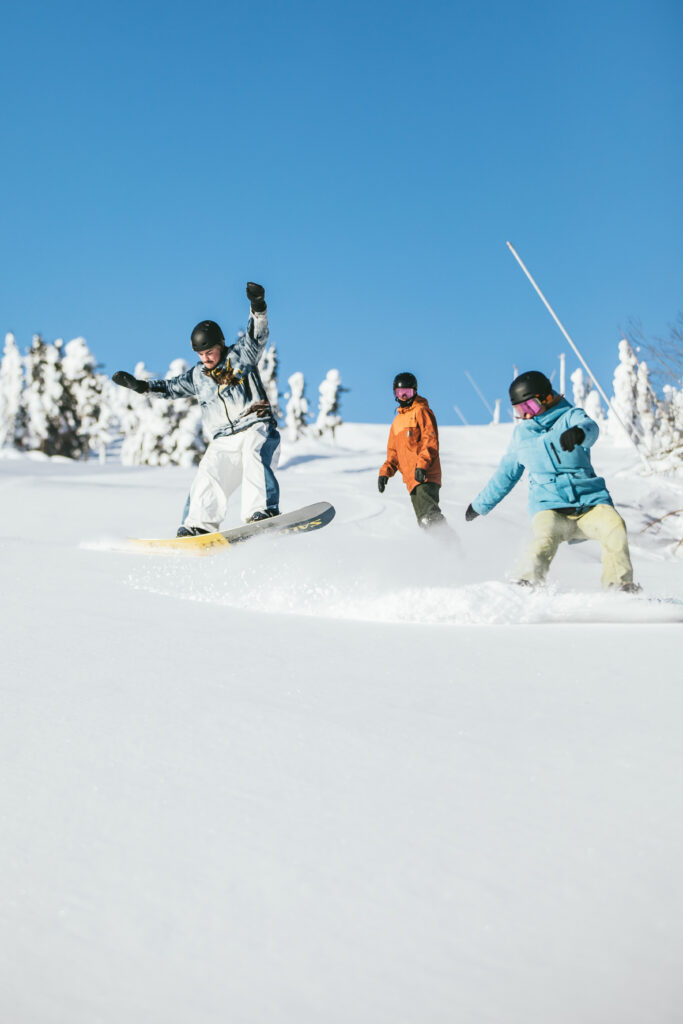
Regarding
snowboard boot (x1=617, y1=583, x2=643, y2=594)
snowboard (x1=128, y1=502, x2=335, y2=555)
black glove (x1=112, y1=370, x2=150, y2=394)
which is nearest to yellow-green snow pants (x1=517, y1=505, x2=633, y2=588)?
snowboard boot (x1=617, y1=583, x2=643, y2=594)

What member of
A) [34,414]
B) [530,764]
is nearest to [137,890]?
[530,764]

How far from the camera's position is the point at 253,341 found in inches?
205

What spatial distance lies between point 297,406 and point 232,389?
6565 centimetres

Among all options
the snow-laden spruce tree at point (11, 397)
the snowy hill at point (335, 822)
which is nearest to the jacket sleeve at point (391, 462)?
the snowy hill at point (335, 822)

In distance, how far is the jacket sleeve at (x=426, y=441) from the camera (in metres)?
6.00

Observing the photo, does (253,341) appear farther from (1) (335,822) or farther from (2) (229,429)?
(1) (335,822)

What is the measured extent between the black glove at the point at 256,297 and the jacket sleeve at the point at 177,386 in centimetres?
88

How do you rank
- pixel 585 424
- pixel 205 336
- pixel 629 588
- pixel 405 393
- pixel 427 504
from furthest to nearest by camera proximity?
pixel 405 393 < pixel 427 504 < pixel 205 336 < pixel 585 424 < pixel 629 588

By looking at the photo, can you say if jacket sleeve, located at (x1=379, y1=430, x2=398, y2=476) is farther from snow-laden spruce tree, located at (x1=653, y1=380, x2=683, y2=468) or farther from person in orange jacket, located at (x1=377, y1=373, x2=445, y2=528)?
snow-laden spruce tree, located at (x1=653, y1=380, x2=683, y2=468)

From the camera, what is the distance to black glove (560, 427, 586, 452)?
384 cm

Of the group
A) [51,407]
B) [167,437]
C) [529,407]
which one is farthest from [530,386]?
[51,407]

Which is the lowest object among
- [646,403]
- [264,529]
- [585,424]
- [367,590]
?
[367,590]

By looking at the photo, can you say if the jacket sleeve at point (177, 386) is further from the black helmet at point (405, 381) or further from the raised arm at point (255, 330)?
the black helmet at point (405, 381)

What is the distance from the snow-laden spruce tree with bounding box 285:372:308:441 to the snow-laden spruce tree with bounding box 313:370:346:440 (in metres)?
1.39
